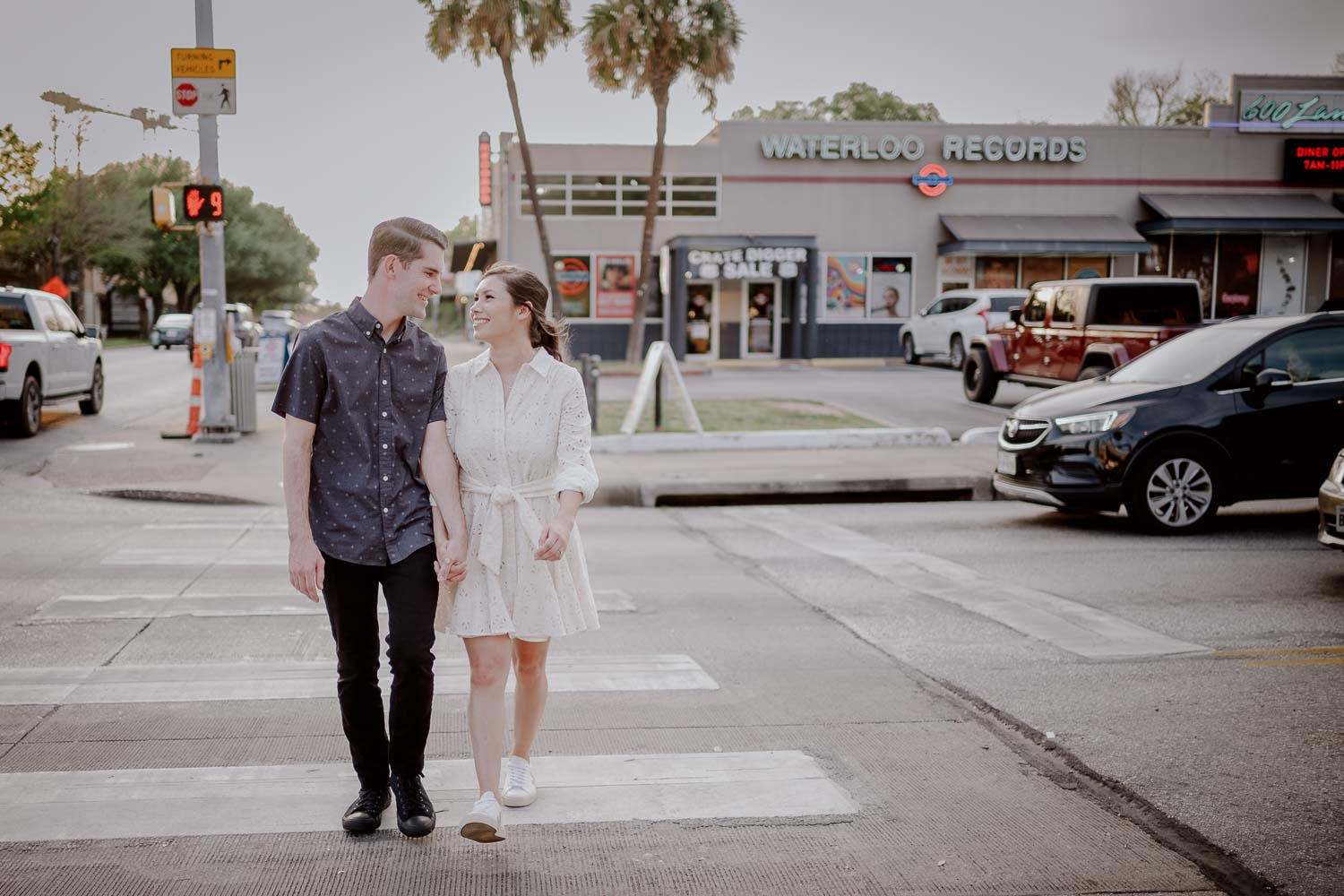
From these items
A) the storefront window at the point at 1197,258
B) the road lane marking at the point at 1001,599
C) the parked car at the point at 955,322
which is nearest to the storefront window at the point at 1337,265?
the storefront window at the point at 1197,258

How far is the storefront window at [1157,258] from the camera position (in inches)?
1400

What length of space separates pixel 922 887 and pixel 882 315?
106ft

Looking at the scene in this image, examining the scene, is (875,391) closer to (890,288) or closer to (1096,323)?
(1096,323)

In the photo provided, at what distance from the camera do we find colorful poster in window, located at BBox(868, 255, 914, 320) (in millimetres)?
35094

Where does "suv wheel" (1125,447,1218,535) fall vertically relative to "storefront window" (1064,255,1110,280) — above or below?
below

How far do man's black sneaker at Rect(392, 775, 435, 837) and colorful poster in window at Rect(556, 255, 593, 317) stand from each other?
100 ft

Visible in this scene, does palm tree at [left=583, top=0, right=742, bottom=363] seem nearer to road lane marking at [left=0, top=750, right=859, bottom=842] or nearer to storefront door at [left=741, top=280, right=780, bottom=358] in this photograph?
storefront door at [left=741, top=280, right=780, bottom=358]

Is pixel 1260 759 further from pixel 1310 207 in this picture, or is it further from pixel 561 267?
pixel 1310 207

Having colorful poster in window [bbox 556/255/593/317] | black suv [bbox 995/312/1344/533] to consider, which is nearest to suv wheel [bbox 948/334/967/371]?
colorful poster in window [bbox 556/255/593/317]

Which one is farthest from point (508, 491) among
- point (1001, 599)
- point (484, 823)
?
point (1001, 599)

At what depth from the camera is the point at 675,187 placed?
34.4m

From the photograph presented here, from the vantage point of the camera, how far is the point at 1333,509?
7719 millimetres

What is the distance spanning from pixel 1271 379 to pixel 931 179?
26.0 metres

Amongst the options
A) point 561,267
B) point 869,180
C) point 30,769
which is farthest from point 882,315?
point 30,769
